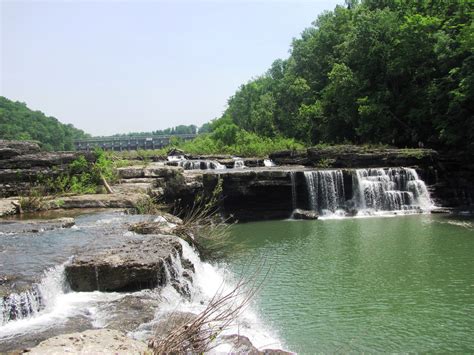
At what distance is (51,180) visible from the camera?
15508 mm

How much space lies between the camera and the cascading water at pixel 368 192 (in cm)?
2150

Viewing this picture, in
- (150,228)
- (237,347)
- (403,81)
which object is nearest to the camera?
(237,347)

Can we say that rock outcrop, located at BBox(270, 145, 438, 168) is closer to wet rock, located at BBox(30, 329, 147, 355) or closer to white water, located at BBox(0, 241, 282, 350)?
white water, located at BBox(0, 241, 282, 350)

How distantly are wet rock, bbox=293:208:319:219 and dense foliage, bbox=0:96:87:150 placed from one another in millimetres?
68211

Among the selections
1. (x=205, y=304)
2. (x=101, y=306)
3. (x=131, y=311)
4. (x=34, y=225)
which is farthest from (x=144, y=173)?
(x=131, y=311)

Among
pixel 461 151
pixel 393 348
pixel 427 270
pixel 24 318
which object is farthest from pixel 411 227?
pixel 24 318

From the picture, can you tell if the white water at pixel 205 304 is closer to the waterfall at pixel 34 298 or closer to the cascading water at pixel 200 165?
the waterfall at pixel 34 298

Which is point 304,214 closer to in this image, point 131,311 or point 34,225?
point 34,225

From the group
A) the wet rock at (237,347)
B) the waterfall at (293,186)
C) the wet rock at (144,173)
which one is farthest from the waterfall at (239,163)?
the wet rock at (237,347)

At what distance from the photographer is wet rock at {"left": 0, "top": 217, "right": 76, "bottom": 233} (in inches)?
418

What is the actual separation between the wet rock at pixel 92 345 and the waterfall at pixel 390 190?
720 inches

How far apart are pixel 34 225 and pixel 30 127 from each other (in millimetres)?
91472

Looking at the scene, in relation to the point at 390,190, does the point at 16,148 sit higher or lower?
higher

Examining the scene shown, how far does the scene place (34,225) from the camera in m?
11.0
